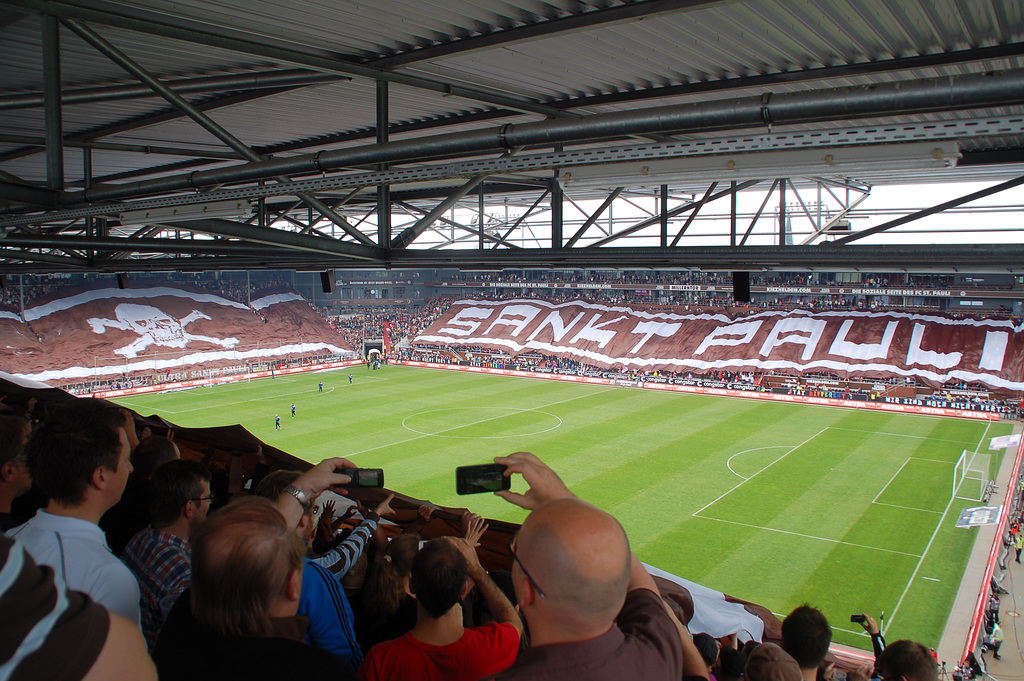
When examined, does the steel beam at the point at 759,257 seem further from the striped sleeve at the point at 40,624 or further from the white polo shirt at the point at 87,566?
the striped sleeve at the point at 40,624

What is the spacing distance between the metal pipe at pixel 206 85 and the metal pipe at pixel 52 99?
1.74ft

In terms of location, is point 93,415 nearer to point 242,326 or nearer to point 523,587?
point 523,587

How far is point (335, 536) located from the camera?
4.52 meters

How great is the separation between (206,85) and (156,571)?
13.9 feet

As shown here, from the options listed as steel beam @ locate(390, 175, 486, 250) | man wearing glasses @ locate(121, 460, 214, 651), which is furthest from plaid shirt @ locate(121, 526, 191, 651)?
steel beam @ locate(390, 175, 486, 250)

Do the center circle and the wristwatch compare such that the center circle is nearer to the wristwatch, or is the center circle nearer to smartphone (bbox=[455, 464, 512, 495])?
the wristwatch

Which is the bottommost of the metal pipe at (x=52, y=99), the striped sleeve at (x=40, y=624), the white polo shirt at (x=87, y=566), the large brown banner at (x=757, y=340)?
the large brown banner at (x=757, y=340)

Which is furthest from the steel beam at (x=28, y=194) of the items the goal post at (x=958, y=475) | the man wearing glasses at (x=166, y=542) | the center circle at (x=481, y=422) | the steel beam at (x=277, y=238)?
the goal post at (x=958, y=475)

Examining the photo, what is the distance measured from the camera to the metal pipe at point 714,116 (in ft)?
10.1

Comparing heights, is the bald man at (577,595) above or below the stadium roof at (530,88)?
below

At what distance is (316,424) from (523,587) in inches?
1163

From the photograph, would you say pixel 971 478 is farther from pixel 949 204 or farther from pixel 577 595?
pixel 577 595

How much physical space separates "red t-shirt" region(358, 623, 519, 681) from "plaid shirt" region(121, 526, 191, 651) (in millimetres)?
925

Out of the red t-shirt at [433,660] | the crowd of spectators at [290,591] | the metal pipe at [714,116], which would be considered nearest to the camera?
the crowd of spectators at [290,591]
